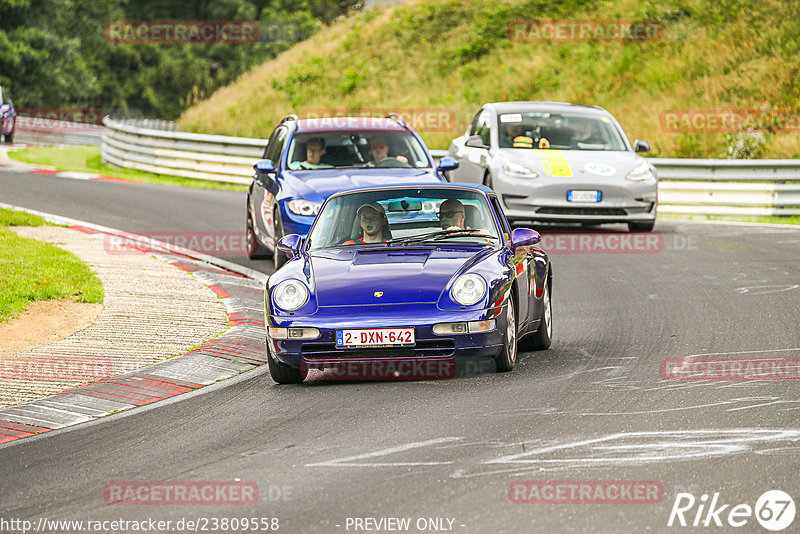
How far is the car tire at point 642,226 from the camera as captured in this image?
17.6m

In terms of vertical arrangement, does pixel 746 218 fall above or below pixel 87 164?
below

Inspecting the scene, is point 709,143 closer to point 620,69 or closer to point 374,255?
point 620,69

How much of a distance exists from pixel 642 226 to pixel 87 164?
1803 cm

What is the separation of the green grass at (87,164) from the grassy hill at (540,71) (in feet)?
11.1

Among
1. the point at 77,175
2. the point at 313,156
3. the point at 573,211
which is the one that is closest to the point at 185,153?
the point at 77,175

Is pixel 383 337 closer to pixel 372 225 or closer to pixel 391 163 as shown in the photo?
pixel 372 225

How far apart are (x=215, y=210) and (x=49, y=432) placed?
43.4 feet

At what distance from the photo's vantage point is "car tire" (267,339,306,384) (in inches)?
340
